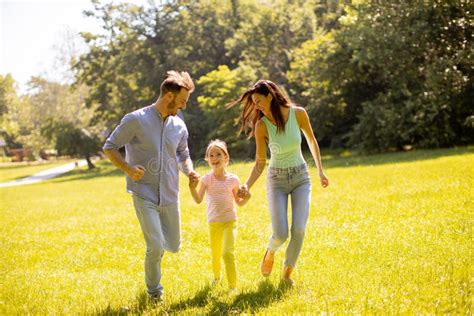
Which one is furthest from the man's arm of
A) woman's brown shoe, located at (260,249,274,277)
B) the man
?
woman's brown shoe, located at (260,249,274,277)

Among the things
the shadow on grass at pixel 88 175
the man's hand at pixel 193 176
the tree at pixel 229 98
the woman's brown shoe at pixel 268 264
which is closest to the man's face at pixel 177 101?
the man's hand at pixel 193 176

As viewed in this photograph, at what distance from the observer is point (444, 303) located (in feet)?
16.6

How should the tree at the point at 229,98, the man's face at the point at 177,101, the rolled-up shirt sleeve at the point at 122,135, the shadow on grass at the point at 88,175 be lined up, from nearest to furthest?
the rolled-up shirt sleeve at the point at 122,135 < the man's face at the point at 177,101 < the tree at the point at 229,98 < the shadow on grass at the point at 88,175

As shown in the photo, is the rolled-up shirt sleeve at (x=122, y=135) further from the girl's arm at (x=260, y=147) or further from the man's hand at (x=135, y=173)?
the girl's arm at (x=260, y=147)

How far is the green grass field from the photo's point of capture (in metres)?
5.60

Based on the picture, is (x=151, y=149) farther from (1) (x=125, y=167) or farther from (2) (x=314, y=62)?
(2) (x=314, y=62)

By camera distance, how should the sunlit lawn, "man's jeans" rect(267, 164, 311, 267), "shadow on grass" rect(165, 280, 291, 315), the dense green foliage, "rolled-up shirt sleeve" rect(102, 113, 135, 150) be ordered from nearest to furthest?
"shadow on grass" rect(165, 280, 291, 315), "rolled-up shirt sleeve" rect(102, 113, 135, 150), "man's jeans" rect(267, 164, 311, 267), the dense green foliage, the sunlit lawn

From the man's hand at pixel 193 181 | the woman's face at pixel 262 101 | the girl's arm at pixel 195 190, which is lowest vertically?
the girl's arm at pixel 195 190

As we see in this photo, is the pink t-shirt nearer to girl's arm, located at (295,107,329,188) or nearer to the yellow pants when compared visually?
the yellow pants

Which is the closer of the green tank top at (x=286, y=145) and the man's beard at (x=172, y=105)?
the man's beard at (x=172, y=105)

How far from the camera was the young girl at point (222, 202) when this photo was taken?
20.2ft

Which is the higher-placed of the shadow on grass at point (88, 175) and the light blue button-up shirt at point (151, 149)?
the light blue button-up shirt at point (151, 149)

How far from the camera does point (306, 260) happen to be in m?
7.51

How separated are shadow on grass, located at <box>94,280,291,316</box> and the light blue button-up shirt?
1.15 m
